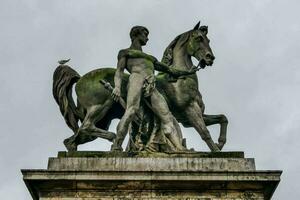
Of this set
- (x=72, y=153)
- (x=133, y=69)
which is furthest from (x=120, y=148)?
(x=133, y=69)

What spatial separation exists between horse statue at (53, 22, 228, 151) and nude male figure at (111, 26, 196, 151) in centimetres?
36

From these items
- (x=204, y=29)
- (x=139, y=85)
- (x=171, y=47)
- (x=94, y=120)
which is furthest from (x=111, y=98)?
(x=204, y=29)

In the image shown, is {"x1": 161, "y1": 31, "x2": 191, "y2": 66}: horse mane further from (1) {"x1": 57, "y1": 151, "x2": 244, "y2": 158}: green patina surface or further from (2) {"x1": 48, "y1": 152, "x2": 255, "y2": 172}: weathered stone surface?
(2) {"x1": 48, "y1": 152, "x2": 255, "y2": 172}: weathered stone surface

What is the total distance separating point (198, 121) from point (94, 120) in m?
2.53

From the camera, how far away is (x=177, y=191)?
14414 mm

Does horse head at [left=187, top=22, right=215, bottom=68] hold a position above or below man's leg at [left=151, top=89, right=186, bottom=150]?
above

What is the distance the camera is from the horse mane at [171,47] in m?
17.6

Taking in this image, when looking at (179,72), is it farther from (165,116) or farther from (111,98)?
(111,98)

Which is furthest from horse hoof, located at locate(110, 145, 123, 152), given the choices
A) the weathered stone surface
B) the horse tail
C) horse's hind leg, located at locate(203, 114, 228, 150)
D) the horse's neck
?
the horse's neck

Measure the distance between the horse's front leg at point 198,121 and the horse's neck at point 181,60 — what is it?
107cm

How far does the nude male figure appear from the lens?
15.9 m

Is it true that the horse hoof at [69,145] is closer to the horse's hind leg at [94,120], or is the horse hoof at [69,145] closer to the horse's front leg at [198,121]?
the horse's hind leg at [94,120]

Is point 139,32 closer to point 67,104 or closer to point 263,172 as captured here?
point 67,104

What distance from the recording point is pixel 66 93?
17.2 metres
